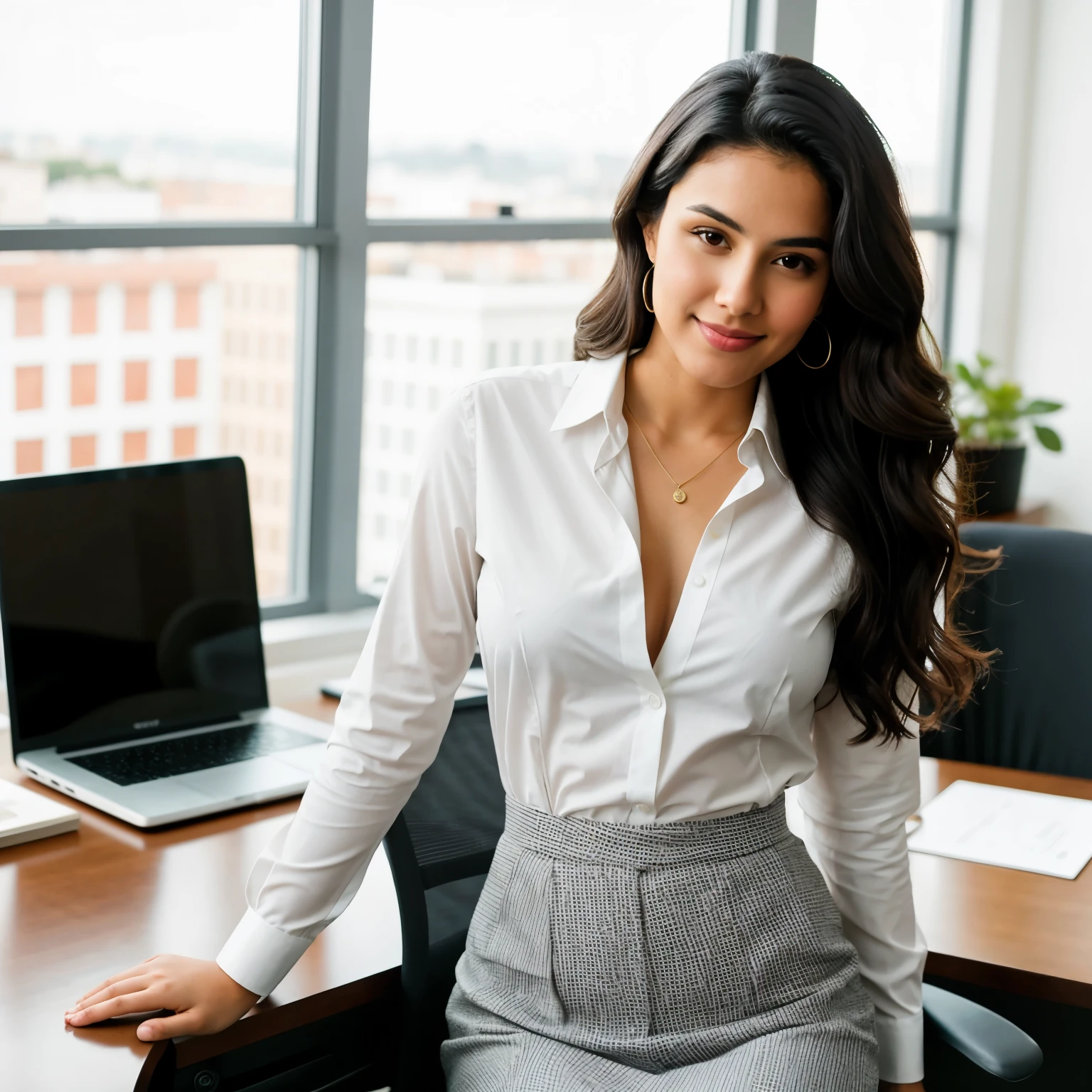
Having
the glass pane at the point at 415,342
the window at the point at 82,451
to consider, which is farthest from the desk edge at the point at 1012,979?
the window at the point at 82,451

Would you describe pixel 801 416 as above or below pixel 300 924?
above

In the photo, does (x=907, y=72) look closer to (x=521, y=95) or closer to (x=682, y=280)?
(x=521, y=95)

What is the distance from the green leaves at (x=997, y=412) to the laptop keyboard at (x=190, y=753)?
257 centimetres

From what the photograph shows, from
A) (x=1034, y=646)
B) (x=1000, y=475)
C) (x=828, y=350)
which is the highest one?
(x=828, y=350)

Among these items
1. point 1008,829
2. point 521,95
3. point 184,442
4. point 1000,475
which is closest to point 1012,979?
point 1008,829

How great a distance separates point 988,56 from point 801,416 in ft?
10.9

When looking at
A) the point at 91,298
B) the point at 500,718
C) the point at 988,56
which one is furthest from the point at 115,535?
the point at 988,56

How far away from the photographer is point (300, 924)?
1.34 m

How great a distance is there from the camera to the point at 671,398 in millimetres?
1493

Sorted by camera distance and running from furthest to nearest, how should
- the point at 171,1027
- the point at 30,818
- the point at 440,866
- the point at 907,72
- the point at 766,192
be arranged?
the point at 907,72 < the point at 30,818 < the point at 440,866 < the point at 766,192 < the point at 171,1027

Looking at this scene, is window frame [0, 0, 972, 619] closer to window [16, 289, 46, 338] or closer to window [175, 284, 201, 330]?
window [175, 284, 201, 330]

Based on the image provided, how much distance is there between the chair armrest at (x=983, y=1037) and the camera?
4.57 feet

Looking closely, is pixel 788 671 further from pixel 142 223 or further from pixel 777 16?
pixel 777 16

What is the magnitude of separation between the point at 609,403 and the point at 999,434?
9.51ft
